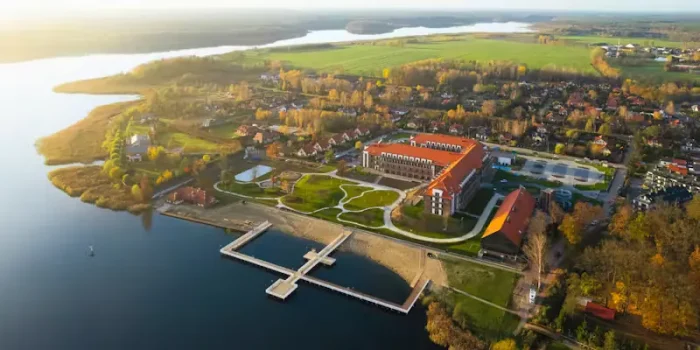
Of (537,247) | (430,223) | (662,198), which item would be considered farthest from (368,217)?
(662,198)

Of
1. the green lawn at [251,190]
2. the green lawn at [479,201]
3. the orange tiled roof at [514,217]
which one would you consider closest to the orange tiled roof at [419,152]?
the green lawn at [479,201]

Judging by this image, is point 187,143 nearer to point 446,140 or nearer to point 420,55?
point 446,140

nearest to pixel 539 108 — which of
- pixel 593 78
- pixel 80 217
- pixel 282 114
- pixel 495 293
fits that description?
pixel 593 78

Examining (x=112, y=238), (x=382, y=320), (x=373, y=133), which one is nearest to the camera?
(x=382, y=320)

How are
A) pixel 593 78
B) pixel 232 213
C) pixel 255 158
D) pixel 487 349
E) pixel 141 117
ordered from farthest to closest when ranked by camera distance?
1. pixel 593 78
2. pixel 141 117
3. pixel 255 158
4. pixel 232 213
5. pixel 487 349

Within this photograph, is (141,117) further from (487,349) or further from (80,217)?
(487,349)

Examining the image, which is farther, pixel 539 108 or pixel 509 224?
pixel 539 108

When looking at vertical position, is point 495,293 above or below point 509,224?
below
